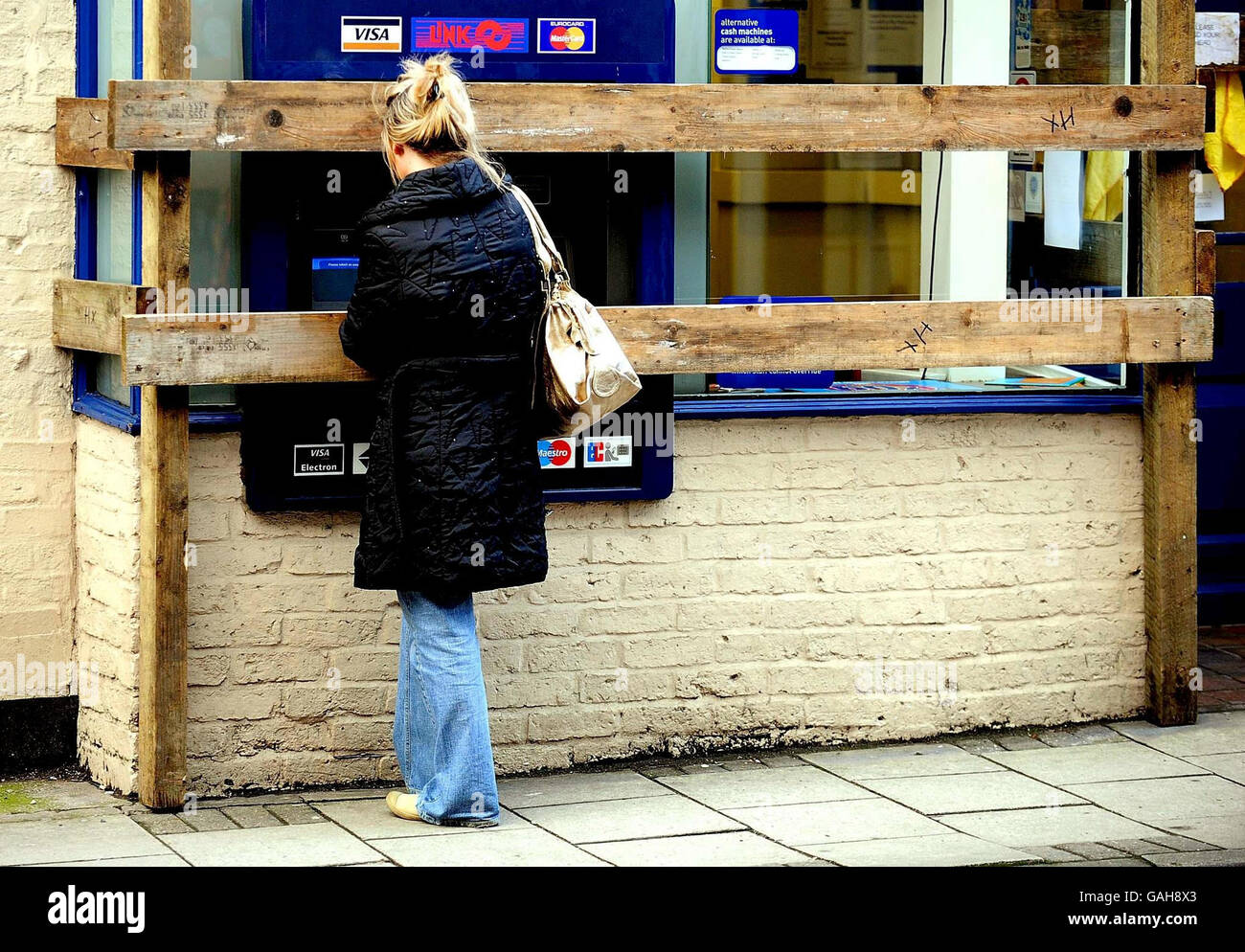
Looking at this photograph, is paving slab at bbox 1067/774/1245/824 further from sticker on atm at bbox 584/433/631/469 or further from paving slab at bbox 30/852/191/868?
paving slab at bbox 30/852/191/868

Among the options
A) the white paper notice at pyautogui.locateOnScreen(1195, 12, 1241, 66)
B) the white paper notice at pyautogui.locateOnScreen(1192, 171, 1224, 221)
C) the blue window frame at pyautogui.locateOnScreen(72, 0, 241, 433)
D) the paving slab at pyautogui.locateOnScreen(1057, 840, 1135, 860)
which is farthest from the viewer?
the white paper notice at pyautogui.locateOnScreen(1192, 171, 1224, 221)

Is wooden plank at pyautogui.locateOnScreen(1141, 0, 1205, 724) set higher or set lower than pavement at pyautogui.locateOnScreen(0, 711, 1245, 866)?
higher

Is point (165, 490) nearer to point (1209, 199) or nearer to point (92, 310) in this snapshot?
point (92, 310)

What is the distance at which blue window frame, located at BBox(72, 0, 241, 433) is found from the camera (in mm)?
5152

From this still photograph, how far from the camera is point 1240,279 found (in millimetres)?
7168

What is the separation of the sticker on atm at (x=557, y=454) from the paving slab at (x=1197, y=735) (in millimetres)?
2128

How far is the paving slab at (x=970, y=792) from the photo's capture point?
5203 mm

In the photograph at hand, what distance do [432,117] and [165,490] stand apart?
132 cm

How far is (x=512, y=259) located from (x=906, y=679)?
2.09m

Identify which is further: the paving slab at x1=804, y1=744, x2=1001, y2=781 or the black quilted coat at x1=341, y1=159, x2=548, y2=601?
the paving slab at x1=804, y1=744, x2=1001, y2=781

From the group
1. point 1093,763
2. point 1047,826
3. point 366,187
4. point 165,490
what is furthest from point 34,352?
point 1093,763

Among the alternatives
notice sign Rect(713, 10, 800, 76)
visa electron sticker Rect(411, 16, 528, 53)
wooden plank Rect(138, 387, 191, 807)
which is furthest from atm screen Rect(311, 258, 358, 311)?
notice sign Rect(713, 10, 800, 76)

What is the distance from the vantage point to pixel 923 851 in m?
4.74

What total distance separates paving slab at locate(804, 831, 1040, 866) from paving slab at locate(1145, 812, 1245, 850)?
484mm
